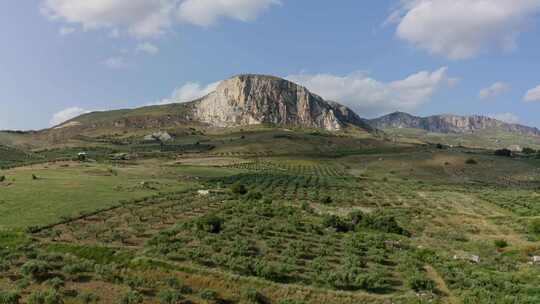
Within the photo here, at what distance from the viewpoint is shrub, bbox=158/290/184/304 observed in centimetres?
1911

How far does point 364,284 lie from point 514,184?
94314 millimetres

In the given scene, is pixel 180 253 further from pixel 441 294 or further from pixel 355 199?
pixel 355 199

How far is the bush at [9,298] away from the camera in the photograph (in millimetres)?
17859

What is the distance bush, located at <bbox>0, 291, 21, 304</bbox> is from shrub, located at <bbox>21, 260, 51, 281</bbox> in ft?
8.25

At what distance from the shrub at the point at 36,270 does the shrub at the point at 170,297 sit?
7.02 meters

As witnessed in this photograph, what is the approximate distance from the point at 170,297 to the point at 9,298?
7.10 meters

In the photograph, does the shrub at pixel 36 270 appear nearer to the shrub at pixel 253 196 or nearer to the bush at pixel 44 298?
the bush at pixel 44 298

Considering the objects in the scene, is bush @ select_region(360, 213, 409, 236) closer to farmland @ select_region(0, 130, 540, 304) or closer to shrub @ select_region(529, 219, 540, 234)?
farmland @ select_region(0, 130, 540, 304)

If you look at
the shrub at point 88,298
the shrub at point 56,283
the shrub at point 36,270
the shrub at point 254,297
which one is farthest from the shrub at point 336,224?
the shrub at point 36,270

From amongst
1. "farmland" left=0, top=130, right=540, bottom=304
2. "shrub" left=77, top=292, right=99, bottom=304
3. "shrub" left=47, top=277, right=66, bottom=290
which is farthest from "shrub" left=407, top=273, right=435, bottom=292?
"shrub" left=47, top=277, right=66, bottom=290

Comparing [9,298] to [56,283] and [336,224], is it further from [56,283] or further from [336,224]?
[336,224]

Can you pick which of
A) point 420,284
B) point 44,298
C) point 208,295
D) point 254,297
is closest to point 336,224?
point 420,284

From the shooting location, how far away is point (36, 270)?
21.4 meters

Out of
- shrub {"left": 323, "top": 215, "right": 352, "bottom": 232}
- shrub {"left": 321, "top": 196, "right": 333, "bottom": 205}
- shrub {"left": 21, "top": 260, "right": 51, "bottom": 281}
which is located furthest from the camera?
shrub {"left": 321, "top": 196, "right": 333, "bottom": 205}
